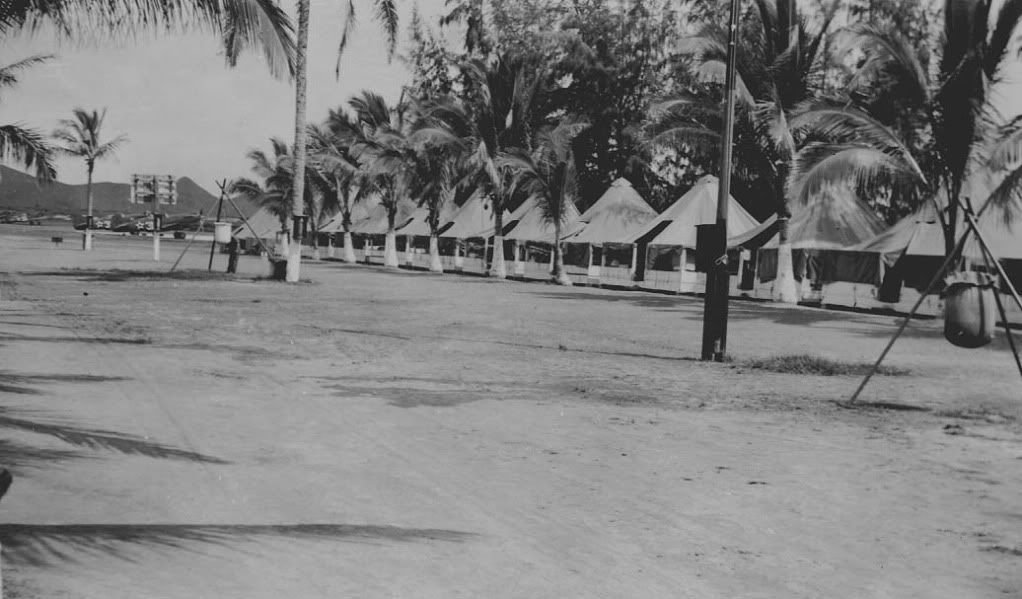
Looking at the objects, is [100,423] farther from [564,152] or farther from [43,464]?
[564,152]

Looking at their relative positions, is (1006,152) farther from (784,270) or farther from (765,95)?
(784,270)

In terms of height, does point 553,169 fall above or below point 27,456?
above

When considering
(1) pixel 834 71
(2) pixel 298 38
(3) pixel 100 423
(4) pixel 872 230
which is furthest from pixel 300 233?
(1) pixel 834 71

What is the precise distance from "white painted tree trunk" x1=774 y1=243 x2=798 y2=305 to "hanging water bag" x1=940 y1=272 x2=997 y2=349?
66.6 feet

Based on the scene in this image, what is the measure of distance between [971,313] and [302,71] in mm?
22244

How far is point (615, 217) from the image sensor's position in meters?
39.0

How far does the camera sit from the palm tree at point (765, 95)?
27.0 metres

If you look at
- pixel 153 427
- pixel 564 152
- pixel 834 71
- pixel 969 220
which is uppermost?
pixel 834 71

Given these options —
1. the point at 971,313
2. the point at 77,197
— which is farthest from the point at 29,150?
the point at 77,197

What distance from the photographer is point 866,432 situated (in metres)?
8.34

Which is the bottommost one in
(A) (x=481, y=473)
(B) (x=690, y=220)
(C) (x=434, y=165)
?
(A) (x=481, y=473)

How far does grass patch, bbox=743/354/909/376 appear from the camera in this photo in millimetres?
12422

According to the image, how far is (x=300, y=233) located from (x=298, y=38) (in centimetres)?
571

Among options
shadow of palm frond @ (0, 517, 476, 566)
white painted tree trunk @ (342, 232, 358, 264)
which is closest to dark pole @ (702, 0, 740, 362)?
shadow of palm frond @ (0, 517, 476, 566)
